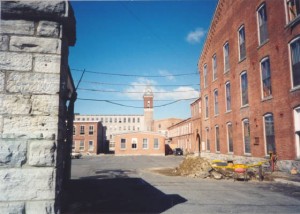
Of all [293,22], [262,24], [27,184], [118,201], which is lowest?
[118,201]

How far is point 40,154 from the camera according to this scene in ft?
Result: 8.77

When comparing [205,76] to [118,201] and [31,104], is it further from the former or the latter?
[31,104]

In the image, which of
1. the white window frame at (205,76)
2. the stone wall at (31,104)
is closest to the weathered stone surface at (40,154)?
the stone wall at (31,104)

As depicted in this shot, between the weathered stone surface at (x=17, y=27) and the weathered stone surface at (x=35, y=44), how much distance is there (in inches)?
2.7

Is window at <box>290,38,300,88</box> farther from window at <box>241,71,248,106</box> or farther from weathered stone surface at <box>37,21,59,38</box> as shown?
weathered stone surface at <box>37,21,59,38</box>

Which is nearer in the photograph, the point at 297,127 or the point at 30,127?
the point at 30,127

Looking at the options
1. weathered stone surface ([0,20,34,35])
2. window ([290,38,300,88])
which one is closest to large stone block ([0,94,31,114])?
weathered stone surface ([0,20,34,35])

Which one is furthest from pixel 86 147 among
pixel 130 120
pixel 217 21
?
pixel 130 120

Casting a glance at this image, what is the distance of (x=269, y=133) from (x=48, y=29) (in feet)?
48.1

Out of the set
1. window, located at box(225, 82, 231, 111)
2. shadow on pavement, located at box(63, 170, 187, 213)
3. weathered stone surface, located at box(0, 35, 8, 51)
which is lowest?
shadow on pavement, located at box(63, 170, 187, 213)

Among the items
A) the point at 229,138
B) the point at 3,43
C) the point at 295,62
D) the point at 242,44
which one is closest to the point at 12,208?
the point at 3,43

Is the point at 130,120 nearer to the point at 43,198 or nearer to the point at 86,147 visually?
the point at 86,147

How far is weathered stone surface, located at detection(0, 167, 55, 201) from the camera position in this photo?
2576 millimetres

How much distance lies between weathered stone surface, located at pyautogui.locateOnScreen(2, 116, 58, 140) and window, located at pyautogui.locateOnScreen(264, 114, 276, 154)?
1420 centimetres
